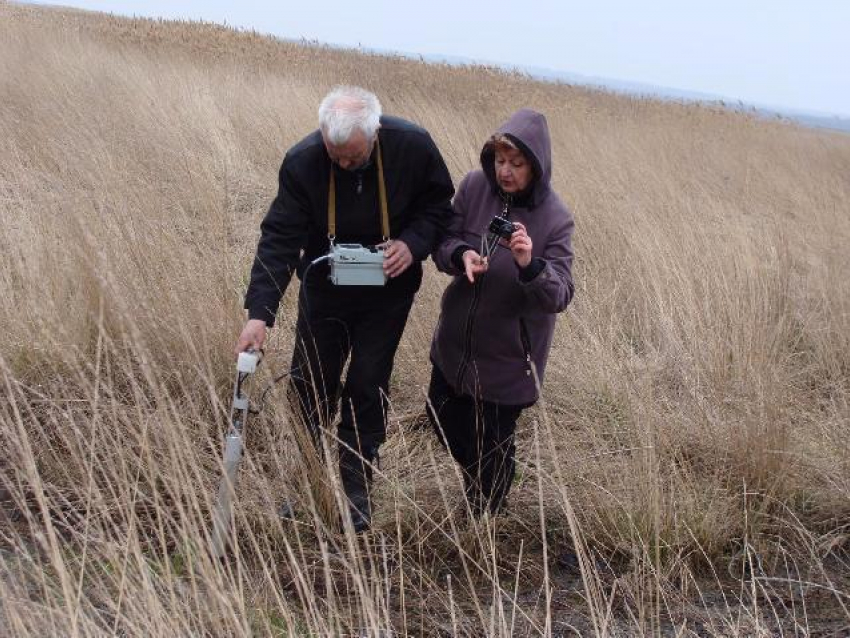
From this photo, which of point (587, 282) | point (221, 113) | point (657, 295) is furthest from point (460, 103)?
point (657, 295)

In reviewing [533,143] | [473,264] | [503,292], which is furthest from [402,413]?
[533,143]

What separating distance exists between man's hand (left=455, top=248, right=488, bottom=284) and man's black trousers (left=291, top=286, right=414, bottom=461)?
44 centimetres

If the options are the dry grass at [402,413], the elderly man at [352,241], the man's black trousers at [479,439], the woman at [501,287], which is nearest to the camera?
the dry grass at [402,413]

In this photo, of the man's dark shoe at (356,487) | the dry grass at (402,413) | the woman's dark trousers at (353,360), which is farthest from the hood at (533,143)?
the man's dark shoe at (356,487)

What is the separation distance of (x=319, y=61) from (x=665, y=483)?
883cm

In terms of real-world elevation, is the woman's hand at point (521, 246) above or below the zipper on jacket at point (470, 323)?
above

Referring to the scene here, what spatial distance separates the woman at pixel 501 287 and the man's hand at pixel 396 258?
0.09m

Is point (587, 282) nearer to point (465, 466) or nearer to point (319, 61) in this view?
point (465, 466)

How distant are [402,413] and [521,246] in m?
1.46

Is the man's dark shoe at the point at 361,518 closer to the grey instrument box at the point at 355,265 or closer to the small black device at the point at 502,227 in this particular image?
the grey instrument box at the point at 355,265

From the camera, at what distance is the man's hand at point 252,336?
7.14 ft

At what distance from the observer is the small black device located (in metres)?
2.04

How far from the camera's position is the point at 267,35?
12.3 meters

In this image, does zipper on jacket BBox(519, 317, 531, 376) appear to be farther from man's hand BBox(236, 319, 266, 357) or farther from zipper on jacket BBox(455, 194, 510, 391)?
man's hand BBox(236, 319, 266, 357)
